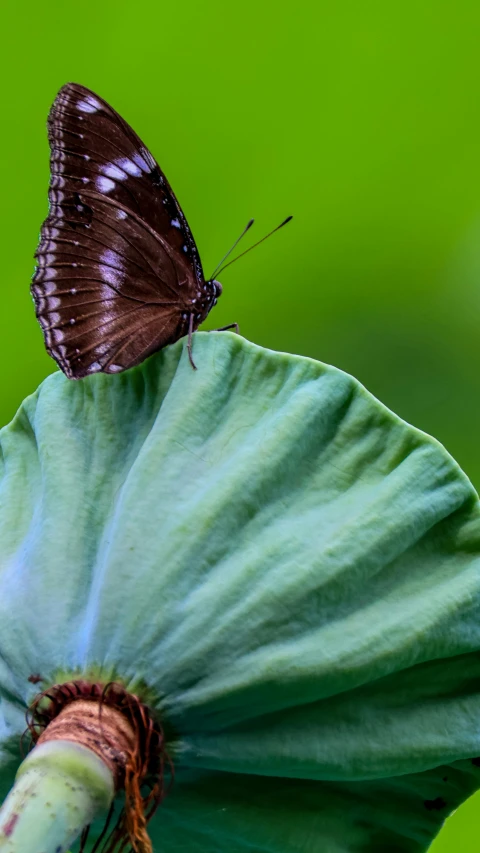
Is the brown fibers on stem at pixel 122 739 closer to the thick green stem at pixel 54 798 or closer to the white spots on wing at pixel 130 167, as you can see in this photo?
the thick green stem at pixel 54 798

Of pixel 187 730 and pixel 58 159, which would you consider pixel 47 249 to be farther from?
pixel 187 730

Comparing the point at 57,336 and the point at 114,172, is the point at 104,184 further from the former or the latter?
the point at 57,336

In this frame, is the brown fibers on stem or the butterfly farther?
the butterfly

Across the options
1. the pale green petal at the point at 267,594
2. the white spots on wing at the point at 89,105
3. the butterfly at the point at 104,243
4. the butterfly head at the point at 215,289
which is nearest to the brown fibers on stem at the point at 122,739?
the pale green petal at the point at 267,594

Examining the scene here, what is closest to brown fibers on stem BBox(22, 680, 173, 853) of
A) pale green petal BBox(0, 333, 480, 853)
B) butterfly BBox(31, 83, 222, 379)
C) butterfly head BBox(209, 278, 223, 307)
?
pale green petal BBox(0, 333, 480, 853)

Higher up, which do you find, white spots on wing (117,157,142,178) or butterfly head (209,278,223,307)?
white spots on wing (117,157,142,178)

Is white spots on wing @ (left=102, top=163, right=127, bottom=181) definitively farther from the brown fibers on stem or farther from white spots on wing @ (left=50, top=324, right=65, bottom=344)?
the brown fibers on stem

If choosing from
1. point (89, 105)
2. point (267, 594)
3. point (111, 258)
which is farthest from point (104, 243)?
point (267, 594)

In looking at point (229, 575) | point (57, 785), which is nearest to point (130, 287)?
point (229, 575)
